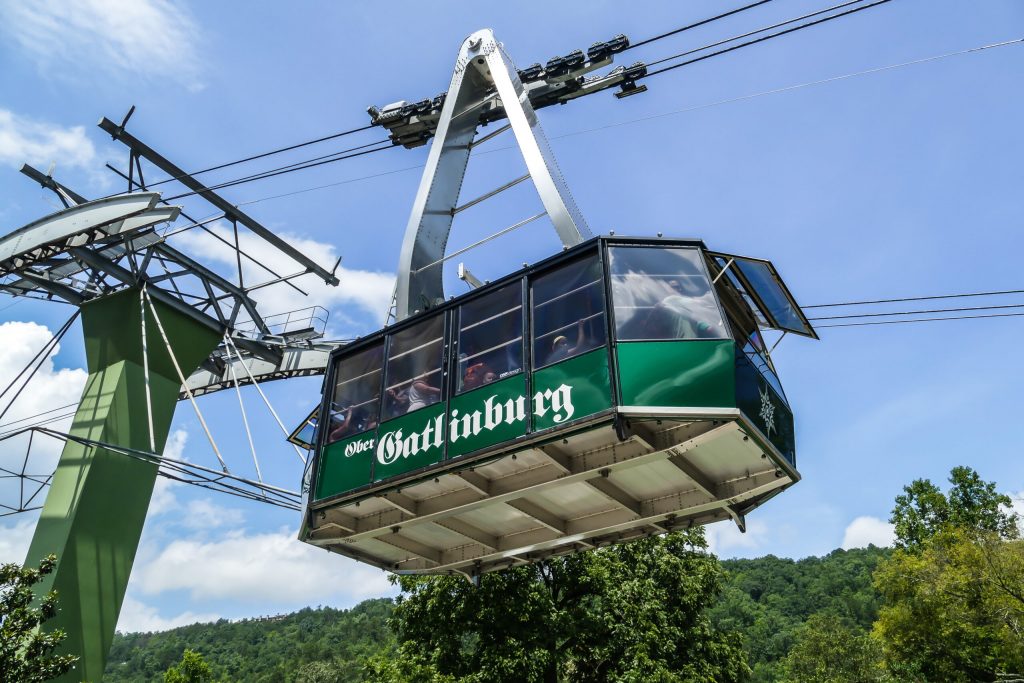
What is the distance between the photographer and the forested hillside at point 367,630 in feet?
256

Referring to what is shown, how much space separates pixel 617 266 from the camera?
9758 millimetres

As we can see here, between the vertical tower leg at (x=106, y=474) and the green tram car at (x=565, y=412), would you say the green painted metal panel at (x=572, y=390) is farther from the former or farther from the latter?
the vertical tower leg at (x=106, y=474)

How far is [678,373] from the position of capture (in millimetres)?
8938

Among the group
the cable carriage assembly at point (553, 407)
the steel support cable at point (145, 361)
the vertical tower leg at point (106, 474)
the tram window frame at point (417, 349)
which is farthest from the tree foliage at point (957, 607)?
the steel support cable at point (145, 361)

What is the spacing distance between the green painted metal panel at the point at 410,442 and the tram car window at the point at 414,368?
0.50 feet

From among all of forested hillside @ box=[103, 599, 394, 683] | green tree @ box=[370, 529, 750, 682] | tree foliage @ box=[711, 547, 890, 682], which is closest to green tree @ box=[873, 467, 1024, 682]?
green tree @ box=[370, 529, 750, 682]

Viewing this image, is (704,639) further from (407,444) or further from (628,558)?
(407,444)

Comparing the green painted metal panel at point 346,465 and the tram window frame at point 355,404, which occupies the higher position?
the tram window frame at point 355,404

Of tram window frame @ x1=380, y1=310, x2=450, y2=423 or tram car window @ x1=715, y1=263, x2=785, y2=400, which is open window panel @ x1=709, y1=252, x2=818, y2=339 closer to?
tram car window @ x1=715, y1=263, x2=785, y2=400

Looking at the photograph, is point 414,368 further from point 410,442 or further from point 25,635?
point 25,635

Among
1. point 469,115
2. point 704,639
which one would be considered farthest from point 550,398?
point 704,639

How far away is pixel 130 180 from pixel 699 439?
47.8 feet

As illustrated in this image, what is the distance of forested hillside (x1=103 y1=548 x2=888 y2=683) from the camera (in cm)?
7812

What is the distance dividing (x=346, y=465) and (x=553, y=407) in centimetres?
359
